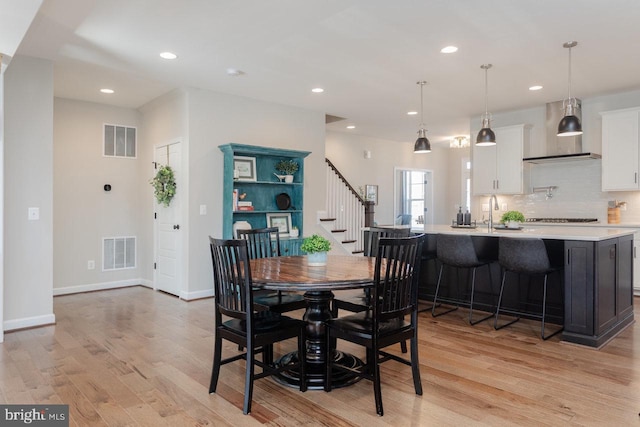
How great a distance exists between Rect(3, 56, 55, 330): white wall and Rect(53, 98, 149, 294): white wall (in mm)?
1693

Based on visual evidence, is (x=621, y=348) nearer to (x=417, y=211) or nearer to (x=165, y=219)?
(x=165, y=219)

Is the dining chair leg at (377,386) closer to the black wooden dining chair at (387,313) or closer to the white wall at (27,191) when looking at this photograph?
the black wooden dining chair at (387,313)

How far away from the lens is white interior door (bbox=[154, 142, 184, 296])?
567 cm

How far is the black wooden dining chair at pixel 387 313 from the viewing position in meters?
2.43

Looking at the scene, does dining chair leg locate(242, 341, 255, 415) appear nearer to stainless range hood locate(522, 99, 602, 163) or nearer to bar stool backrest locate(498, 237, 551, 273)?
bar stool backrest locate(498, 237, 551, 273)

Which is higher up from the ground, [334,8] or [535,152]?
[334,8]

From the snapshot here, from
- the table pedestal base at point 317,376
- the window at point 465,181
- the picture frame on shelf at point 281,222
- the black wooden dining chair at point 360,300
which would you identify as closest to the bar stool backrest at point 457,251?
the black wooden dining chair at point 360,300

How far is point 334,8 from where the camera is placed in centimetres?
334

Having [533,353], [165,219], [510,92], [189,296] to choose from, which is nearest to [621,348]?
[533,353]

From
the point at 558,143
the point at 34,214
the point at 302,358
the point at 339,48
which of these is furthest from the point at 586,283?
the point at 34,214

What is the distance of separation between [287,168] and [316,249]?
3.43 metres

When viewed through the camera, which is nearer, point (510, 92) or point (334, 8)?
point (334, 8)

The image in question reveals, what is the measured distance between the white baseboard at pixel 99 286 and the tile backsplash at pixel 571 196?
6085 mm

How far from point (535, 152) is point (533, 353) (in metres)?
4.22
